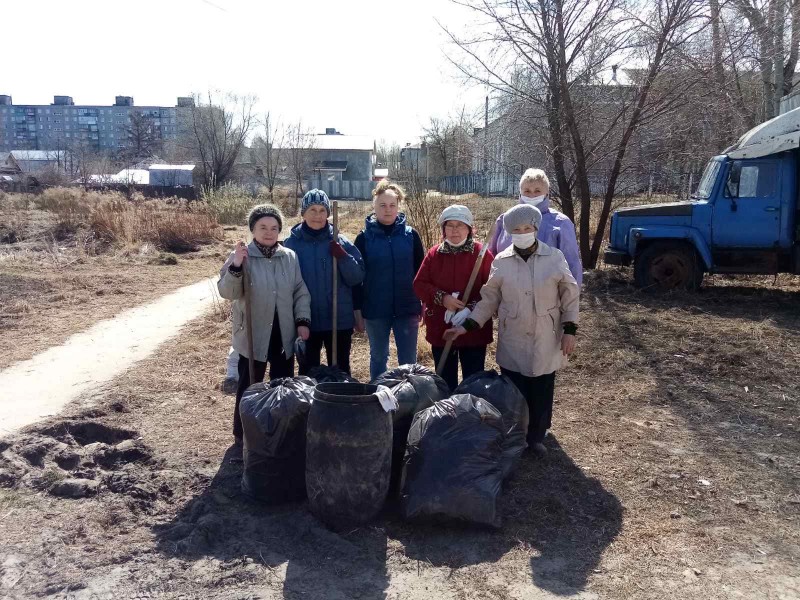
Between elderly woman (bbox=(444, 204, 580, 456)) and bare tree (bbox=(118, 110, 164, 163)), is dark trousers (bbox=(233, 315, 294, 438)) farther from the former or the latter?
bare tree (bbox=(118, 110, 164, 163))

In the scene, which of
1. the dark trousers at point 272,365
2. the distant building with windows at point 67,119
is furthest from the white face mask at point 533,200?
the distant building with windows at point 67,119

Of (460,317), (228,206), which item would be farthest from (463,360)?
(228,206)

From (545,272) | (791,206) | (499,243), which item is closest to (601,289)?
(791,206)

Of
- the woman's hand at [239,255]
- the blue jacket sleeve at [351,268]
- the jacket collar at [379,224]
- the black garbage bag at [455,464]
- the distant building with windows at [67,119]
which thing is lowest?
the black garbage bag at [455,464]

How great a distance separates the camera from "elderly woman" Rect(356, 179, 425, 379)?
4414mm

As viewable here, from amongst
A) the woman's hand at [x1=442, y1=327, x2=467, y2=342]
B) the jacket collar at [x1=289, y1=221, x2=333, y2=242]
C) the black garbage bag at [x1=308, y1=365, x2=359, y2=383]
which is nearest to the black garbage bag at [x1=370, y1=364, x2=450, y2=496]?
the black garbage bag at [x1=308, y1=365, x2=359, y2=383]

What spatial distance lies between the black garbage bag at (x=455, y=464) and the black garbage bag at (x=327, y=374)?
633 millimetres

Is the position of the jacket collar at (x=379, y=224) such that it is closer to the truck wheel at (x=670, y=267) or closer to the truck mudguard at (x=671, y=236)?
the truck mudguard at (x=671, y=236)

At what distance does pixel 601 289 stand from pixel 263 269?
707cm

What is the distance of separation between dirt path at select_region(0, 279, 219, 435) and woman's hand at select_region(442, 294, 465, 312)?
3.03 meters

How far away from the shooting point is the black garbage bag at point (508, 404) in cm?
374

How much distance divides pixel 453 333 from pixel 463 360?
35 cm

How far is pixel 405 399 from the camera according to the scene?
3.64 metres

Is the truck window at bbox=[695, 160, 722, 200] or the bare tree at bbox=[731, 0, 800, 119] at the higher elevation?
the bare tree at bbox=[731, 0, 800, 119]
